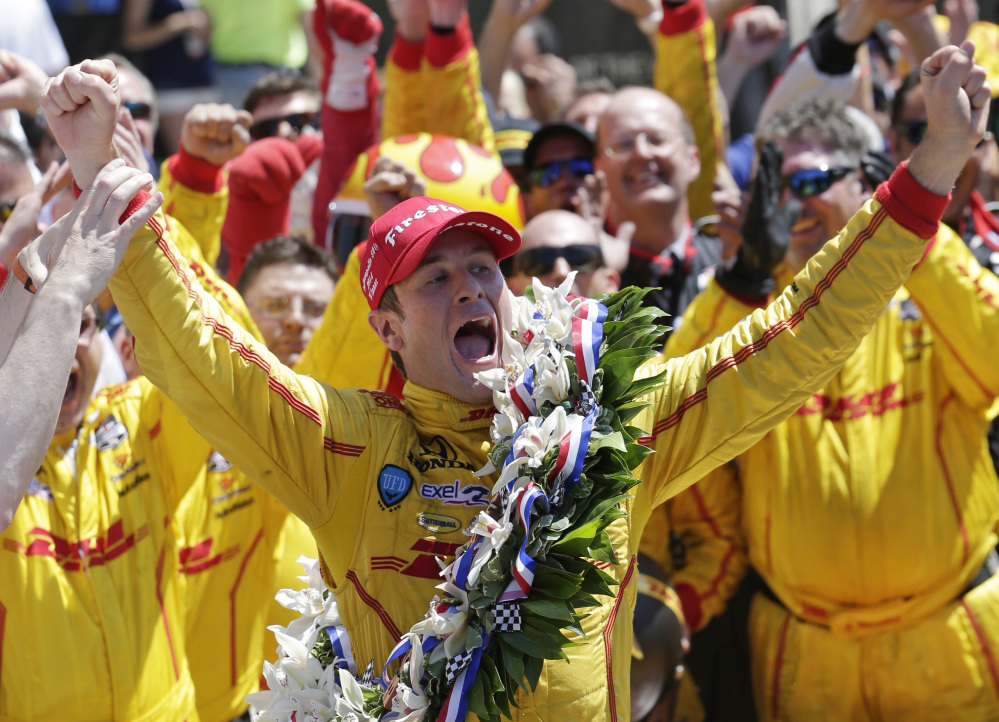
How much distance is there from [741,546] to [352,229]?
2.30 meters

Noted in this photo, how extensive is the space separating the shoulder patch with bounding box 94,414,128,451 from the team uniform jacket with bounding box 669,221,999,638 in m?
1.87

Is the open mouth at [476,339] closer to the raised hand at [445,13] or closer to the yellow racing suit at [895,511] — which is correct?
the yellow racing suit at [895,511]

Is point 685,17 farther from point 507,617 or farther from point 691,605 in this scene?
point 507,617

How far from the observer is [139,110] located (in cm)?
523

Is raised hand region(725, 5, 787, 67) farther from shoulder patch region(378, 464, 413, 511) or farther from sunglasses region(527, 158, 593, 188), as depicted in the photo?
shoulder patch region(378, 464, 413, 511)

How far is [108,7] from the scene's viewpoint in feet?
26.3

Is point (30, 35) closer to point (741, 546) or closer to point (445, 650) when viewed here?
point (741, 546)

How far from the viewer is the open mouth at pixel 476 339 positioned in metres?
2.79

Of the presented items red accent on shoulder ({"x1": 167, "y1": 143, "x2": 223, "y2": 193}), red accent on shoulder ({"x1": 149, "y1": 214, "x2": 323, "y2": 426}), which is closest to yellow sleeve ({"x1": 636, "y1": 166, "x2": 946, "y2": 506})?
red accent on shoulder ({"x1": 149, "y1": 214, "x2": 323, "y2": 426})

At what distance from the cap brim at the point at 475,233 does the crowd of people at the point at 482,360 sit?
14mm

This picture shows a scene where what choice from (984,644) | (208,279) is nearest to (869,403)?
(984,644)

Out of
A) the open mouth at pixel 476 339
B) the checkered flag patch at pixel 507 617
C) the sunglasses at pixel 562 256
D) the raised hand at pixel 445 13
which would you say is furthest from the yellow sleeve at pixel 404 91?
the checkered flag patch at pixel 507 617

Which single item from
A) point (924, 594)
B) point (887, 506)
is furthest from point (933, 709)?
point (887, 506)

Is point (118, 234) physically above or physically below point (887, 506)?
above
